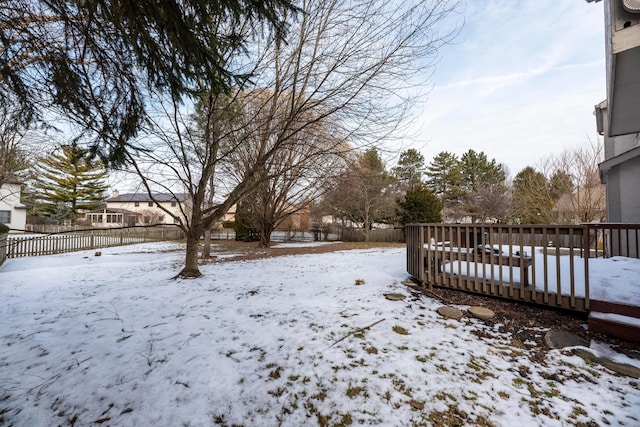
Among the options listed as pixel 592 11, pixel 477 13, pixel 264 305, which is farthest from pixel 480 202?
pixel 264 305

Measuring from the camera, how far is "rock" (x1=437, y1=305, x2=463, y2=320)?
10.9 feet

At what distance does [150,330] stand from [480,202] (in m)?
26.3

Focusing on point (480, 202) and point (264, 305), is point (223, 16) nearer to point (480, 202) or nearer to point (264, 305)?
point (264, 305)

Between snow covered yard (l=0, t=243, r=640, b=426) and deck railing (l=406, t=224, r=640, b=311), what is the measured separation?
0.66 meters

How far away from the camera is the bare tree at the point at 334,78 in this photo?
14.6ft

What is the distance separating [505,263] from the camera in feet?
12.3

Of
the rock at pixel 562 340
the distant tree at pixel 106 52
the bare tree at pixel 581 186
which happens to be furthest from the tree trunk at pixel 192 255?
the bare tree at pixel 581 186

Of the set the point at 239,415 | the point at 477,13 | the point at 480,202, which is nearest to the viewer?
the point at 239,415

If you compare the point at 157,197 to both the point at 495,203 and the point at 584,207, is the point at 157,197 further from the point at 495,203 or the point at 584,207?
the point at 584,207

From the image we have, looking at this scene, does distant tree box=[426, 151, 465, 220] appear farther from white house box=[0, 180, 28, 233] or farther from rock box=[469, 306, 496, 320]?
white house box=[0, 180, 28, 233]

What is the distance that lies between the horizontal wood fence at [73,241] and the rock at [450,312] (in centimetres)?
1135

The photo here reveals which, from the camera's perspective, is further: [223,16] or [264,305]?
[264,305]

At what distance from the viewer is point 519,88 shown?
7918 mm

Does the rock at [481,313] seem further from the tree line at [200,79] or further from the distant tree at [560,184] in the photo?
the distant tree at [560,184]
